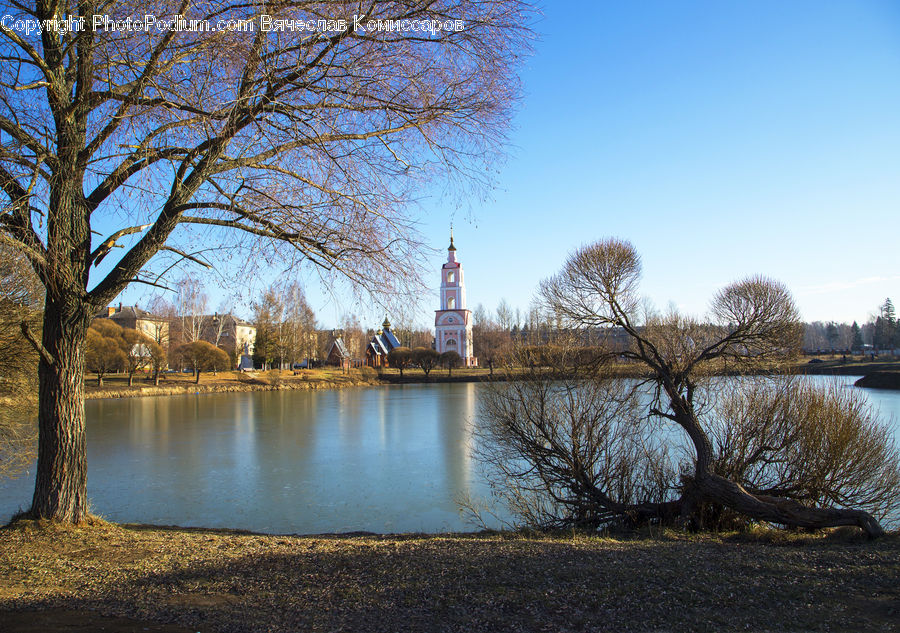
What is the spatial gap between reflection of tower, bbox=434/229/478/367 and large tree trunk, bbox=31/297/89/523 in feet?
232

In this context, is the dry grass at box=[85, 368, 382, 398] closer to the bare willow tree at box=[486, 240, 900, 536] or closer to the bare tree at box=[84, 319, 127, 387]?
the bare tree at box=[84, 319, 127, 387]

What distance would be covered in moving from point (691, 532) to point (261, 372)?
54.3 meters

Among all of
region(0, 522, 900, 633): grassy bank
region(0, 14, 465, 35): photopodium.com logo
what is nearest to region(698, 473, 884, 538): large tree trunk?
region(0, 522, 900, 633): grassy bank

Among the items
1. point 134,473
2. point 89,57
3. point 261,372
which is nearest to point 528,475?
point 89,57

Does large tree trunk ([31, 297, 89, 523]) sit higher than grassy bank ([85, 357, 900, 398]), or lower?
higher

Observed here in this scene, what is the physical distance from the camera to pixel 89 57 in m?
5.79

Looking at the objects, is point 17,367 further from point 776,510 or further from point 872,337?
point 872,337

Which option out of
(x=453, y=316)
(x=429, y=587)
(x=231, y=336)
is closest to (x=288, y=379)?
(x=231, y=336)

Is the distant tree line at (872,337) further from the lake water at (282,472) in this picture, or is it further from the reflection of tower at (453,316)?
the lake water at (282,472)

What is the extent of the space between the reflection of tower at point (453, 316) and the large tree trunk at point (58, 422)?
2780 inches

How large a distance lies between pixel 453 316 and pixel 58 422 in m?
71.7

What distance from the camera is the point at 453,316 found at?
77.8 metres

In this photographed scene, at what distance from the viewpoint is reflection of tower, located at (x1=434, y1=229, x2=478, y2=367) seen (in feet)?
253

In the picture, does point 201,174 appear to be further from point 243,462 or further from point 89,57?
point 243,462
